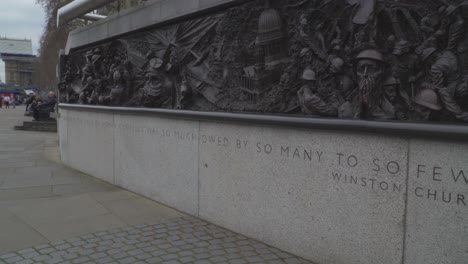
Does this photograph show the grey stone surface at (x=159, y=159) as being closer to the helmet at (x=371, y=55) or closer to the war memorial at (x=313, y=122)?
the war memorial at (x=313, y=122)

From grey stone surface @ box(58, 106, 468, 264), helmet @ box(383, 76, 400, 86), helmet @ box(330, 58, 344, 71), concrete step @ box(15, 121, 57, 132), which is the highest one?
helmet @ box(330, 58, 344, 71)

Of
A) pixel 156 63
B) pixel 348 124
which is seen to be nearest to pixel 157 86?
pixel 156 63

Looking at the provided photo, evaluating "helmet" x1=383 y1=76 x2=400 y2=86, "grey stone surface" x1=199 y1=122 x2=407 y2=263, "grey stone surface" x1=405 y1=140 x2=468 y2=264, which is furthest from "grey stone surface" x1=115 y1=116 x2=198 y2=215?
"grey stone surface" x1=405 y1=140 x2=468 y2=264

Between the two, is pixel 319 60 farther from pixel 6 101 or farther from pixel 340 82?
pixel 6 101

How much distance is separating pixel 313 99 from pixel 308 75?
0.87 feet

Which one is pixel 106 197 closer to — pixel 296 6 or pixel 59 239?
pixel 59 239

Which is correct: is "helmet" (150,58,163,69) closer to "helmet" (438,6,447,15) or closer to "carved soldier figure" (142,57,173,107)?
"carved soldier figure" (142,57,173,107)

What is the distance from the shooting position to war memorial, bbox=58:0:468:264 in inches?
125

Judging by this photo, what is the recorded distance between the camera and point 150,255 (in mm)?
4172

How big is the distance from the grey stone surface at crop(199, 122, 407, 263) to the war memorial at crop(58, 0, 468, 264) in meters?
0.01

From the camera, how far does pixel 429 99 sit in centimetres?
321

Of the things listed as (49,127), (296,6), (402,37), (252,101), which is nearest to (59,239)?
(252,101)

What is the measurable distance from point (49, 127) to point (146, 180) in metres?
16.2

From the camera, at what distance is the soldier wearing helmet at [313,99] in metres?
3.91
